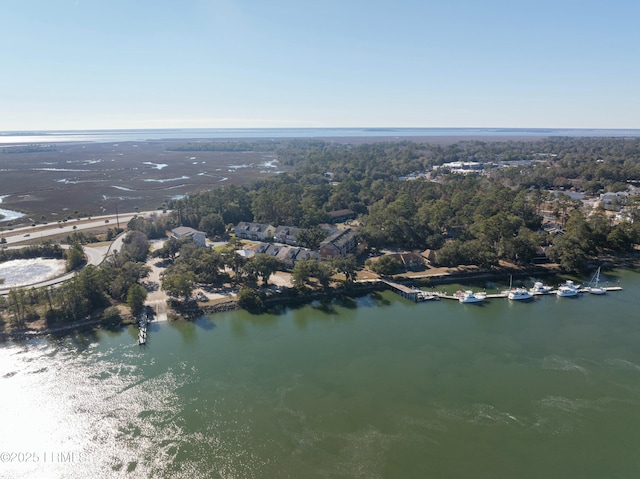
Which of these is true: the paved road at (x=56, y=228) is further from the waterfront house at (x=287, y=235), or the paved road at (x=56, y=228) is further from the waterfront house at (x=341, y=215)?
the waterfront house at (x=341, y=215)

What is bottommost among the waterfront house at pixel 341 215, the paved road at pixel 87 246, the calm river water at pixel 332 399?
the calm river water at pixel 332 399

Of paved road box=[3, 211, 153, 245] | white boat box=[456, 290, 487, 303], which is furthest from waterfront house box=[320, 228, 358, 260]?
paved road box=[3, 211, 153, 245]

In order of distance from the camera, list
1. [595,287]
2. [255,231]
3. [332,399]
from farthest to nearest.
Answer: [255,231] < [595,287] < [332,399]

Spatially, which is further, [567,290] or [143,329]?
[567,290]

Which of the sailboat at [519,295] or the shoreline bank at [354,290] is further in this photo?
the sailboat at [519,295]

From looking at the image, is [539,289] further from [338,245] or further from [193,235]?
[193,235]

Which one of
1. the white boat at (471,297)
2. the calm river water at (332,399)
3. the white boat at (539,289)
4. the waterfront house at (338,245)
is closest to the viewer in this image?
the calm river water at (332,399)

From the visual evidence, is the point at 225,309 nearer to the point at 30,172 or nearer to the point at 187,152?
the point at 30,172

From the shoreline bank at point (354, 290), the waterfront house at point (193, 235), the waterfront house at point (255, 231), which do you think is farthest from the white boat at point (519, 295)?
the waterfront house at point (193, 235)

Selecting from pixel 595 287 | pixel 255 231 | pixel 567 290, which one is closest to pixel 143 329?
pixel 255 231
